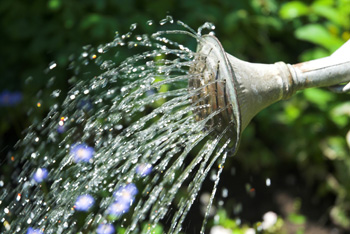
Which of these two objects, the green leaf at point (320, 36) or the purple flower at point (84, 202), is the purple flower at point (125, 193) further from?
the green leaf at point (320, 36)

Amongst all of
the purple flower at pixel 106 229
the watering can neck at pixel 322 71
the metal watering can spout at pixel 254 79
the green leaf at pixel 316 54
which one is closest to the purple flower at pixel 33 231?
the purple flower at pixel 106 229

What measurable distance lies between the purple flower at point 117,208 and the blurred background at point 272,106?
2.05ft

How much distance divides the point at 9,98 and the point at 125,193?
5.28ft

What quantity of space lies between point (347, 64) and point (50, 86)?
7.79ft

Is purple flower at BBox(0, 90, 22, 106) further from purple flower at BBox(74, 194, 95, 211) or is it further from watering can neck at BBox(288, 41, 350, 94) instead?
watering can neck at BBox(288, 41, 350, 94)

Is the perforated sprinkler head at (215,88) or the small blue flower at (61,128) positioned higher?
the perforated sprinkler head at (215,88)

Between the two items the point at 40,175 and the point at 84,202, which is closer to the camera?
the point at 84,202

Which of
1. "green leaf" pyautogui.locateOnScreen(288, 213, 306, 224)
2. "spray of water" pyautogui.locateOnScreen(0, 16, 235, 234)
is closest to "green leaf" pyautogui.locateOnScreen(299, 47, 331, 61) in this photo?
"spray of water" pyautogui.locateOnScreen(0, 16, 235, 234)

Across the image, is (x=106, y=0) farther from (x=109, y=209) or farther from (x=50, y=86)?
(x=109, y=209)

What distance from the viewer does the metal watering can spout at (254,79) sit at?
157 centimetres

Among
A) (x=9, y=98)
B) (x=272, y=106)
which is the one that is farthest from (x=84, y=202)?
(x=9, y=98)

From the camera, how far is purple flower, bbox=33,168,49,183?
265 cm

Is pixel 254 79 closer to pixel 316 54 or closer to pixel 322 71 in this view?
pixel 322 71

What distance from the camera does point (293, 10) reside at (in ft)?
10.6
